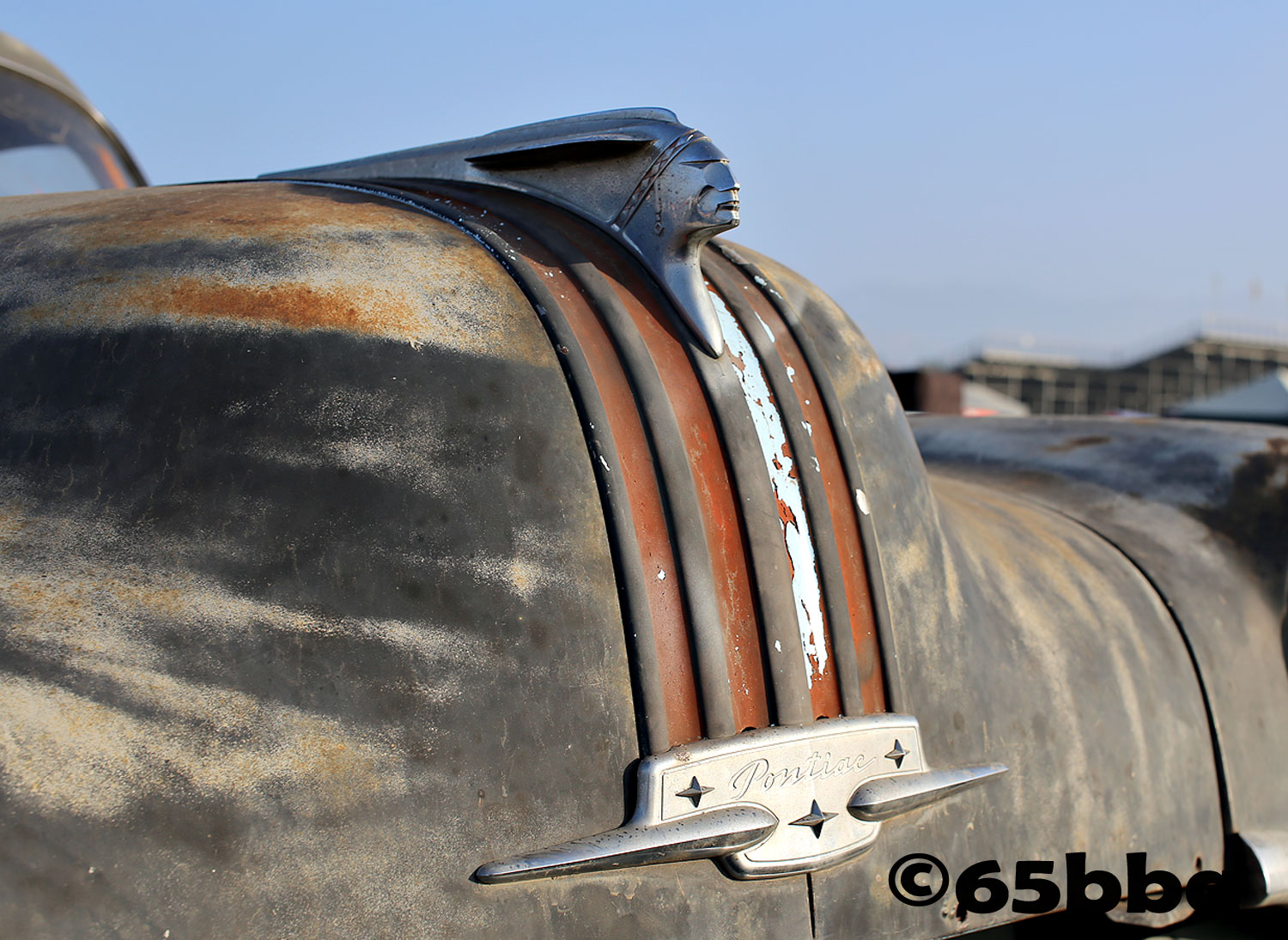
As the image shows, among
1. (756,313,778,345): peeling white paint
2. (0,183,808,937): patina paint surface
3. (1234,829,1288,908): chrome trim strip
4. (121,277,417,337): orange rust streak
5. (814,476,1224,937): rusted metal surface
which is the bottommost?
(1234,829,1288,908): chrome trim strip

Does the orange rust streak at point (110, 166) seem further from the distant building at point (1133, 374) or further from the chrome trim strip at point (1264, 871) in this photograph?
the distant building at point (1133, 374)

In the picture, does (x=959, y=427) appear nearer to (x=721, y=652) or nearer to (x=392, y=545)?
(x=721, y=652)

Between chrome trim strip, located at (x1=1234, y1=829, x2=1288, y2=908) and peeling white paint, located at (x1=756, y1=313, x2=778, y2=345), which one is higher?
peeling white paint, located at (x1=756, y1=313, x2=778, y2=345)

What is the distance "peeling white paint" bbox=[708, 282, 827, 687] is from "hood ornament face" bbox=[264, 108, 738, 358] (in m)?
0.07

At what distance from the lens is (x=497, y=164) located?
1.76 meters

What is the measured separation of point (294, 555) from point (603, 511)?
15.1 inches

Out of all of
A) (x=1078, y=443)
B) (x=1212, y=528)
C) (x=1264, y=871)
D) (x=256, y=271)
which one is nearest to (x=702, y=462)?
(x=256, y=271)

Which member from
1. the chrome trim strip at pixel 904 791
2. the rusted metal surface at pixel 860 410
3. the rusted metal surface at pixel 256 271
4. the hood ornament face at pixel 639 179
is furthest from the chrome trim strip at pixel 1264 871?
the rusted metal surface at pixel 256 271

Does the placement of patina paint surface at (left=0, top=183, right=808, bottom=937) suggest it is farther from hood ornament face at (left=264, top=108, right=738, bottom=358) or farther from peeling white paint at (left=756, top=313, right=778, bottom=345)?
peeling white paint at (left=756, top=313, right=778, bottom=345)

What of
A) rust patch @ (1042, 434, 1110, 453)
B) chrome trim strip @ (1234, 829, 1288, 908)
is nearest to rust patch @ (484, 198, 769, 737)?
chrome trim strip @ (1234, 829, 1288, 908)

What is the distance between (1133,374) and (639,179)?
55510 mm

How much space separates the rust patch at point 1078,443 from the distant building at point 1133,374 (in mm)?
46495

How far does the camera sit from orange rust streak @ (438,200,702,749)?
4.52ft

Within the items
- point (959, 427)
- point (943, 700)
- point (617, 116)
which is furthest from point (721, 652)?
point (959, 427)
